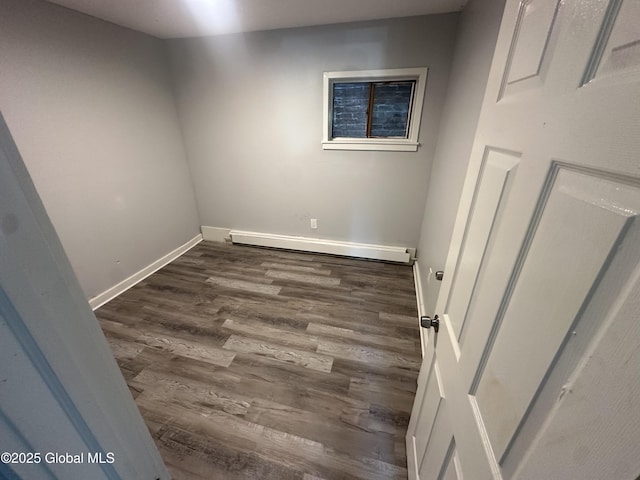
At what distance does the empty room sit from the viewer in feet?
1.02

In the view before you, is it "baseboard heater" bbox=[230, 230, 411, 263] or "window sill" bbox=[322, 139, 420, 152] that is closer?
"window sill" bbox=[322, 139, 420, 152]

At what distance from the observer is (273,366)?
1607 millimetres

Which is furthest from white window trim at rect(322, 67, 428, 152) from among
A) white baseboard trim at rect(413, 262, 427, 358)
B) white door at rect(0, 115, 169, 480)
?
white door at rect(0, 115, 169, 480)

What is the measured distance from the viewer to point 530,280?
400mm

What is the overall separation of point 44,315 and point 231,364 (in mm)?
1396

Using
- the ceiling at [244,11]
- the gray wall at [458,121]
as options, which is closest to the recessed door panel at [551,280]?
the gray wall at [458,121]

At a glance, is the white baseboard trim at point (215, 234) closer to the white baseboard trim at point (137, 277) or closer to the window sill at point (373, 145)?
the white baseboard trim at point (137, 277)

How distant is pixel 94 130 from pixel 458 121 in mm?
2845

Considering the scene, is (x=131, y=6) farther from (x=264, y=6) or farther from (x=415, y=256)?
(x=415, y=256)

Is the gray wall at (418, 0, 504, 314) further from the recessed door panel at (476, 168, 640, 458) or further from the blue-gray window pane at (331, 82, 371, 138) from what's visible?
the recessed door panel at (476, 168, 640, 458)

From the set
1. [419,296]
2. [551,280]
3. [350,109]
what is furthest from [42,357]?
[350,109]

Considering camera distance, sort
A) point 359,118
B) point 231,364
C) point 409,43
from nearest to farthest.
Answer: point 231,364, point 409,43, point 359,118

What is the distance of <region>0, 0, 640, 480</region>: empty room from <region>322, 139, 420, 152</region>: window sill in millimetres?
21

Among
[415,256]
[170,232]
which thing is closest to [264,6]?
[170,232]
